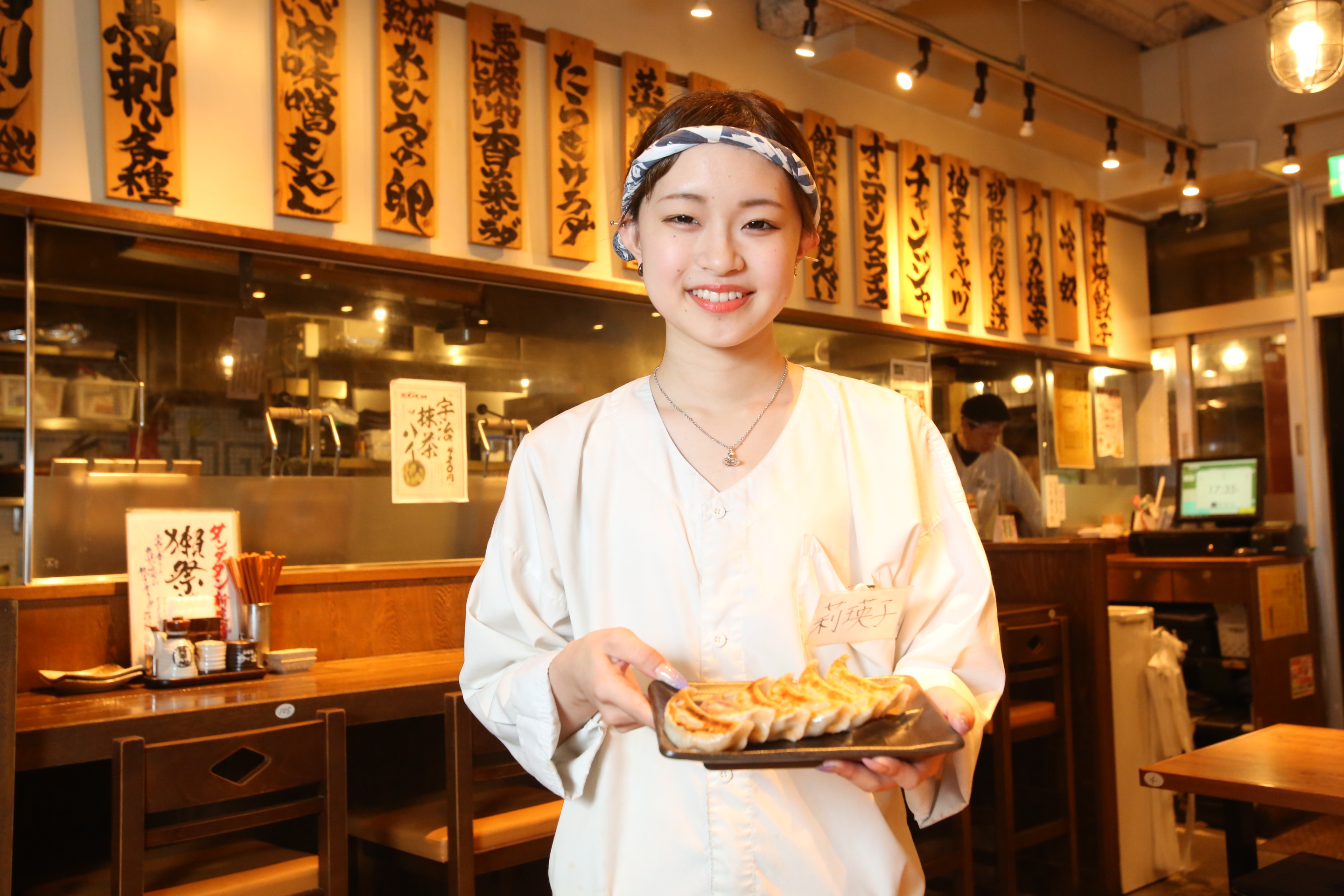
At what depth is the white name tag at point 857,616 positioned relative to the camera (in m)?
1.06

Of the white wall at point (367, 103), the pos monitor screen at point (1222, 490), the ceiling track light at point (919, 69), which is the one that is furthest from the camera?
the pos monitor screen at point (1222, 490)

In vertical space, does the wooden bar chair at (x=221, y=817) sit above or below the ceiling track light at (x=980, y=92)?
below

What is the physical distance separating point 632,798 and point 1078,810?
9.70ft

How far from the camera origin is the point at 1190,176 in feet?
17.8

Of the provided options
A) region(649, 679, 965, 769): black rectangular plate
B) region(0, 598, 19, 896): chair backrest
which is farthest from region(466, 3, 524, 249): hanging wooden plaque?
region(649, 679, 965, 769): black rectangular plate

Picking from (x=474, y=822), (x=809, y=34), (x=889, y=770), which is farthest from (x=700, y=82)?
(x=889, y=770)

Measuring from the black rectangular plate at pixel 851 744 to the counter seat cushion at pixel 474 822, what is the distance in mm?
1553

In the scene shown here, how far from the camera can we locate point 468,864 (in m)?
2.33

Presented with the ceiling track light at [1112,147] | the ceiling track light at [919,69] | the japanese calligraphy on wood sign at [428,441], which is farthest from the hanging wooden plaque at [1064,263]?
the japanese calligraphy on wood sign at [428,441]

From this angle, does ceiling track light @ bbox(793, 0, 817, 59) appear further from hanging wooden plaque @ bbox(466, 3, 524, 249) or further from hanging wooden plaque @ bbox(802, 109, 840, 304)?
hanging wooden plaque @ bbox(466, 3, 524, 249)

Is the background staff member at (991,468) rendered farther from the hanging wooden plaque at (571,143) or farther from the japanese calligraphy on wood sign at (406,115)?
the japanese calligraphy on wood sign at (406,115)

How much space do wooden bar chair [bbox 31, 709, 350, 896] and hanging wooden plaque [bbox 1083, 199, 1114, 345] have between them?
187 inches

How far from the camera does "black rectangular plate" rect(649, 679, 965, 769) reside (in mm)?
906

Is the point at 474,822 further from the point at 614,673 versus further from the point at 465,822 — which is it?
the point at 614,673
